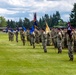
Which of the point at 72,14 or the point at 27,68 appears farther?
the point at 72,14

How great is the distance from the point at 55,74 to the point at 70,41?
7.73 meters

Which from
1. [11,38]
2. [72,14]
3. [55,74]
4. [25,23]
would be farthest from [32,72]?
[25,23]

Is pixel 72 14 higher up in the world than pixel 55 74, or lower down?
higher up

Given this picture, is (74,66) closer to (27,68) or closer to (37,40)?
(27,68)

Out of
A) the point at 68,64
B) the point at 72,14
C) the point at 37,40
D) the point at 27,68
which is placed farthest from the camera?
the point at 72,14

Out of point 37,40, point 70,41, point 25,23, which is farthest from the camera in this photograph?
point 25,23

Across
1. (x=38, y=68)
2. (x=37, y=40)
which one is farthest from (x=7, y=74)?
(x=37, y=40)

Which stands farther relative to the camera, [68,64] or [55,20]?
[55,20]

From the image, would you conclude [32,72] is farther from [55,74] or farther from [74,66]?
[74,66]

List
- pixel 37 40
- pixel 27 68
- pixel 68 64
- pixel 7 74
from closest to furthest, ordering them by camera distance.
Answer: pixel 7 74, pixel 27 68, pixel 68 64, pixel 37 40

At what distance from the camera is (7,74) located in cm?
1977

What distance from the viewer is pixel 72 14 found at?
9719 centimetres

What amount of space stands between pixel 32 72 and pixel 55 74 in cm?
142

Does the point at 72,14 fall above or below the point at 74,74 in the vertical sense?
above
